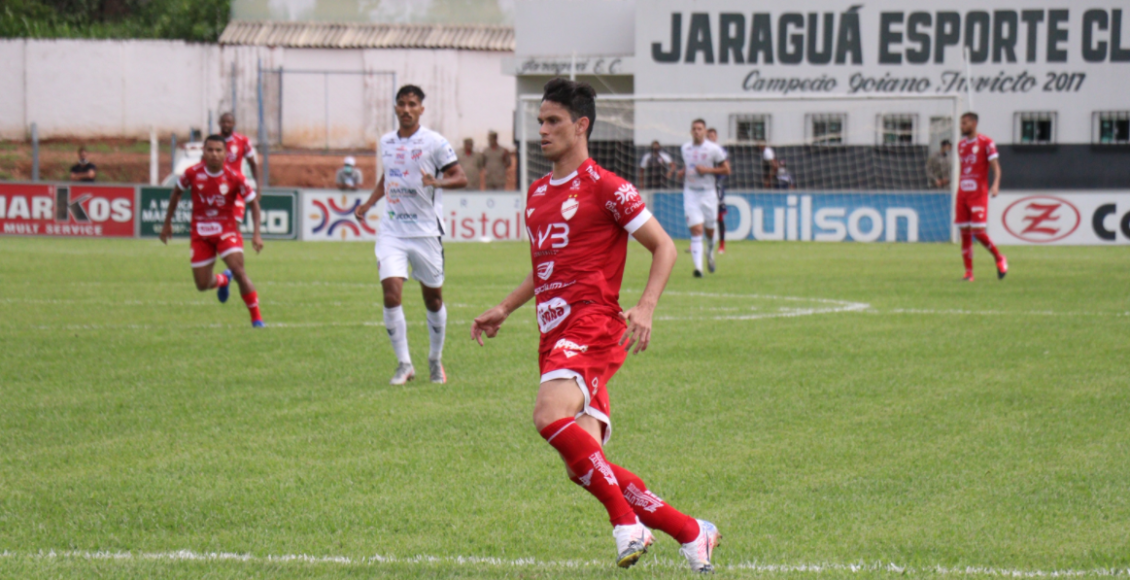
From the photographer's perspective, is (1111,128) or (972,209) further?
(1111,128)

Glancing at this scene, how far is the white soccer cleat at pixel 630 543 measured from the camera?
12.6ft

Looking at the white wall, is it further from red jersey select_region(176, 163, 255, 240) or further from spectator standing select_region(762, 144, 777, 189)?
red jersey select_region(176, 163, 255, 240)

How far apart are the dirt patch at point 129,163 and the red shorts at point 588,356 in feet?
110

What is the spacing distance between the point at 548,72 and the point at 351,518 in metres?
30.7

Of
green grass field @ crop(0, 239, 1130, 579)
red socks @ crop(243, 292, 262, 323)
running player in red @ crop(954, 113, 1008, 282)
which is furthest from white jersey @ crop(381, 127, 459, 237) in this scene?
running player in red @ crop(954, 113, 1008, 282)

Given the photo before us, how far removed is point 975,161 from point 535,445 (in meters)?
12.1

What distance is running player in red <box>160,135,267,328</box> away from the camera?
11828 millimetres

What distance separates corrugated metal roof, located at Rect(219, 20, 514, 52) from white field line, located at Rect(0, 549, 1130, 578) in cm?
3931

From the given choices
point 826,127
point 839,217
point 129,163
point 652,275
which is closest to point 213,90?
point 129,163

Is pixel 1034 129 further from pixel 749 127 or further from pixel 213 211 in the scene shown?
pixel 213 211

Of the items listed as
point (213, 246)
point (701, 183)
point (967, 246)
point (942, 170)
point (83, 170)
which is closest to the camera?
point (213, 246)

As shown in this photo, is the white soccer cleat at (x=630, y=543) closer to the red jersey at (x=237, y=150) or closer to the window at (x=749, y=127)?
the red jersey at (x=237, y=150)

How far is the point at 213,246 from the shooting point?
1223cm

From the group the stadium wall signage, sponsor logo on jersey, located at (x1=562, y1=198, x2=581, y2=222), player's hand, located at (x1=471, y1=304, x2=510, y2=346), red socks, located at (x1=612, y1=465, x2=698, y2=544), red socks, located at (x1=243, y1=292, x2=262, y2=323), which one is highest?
the stadium wall signage
